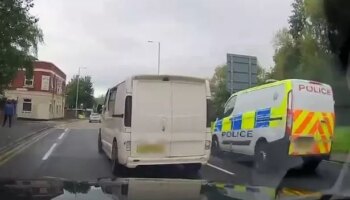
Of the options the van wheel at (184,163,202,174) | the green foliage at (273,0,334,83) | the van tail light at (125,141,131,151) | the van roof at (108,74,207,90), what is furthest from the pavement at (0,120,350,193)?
the green foliage at (273,0,334,83)

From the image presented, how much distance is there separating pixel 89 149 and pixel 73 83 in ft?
311

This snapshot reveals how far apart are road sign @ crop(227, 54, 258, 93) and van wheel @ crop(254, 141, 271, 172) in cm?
739

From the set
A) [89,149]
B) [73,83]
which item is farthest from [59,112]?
[89,149]

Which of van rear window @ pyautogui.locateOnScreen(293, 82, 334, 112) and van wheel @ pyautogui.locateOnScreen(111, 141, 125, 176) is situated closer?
van wheel @ pyautogui.locateOnScreen(111, 141, 125, 176)

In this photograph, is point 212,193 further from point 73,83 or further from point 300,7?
point 73,83

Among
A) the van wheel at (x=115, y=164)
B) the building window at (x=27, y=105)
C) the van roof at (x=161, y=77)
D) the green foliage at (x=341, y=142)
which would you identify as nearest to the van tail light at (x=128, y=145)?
the van wheel at (x=115, y=164)

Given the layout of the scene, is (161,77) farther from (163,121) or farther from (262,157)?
(262,157)

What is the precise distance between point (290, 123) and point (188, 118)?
2465 millimetres

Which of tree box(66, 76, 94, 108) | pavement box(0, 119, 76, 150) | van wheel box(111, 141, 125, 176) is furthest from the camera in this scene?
tree box(66, 76, 94, 108)

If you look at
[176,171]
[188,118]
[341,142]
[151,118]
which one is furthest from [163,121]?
[341,142]

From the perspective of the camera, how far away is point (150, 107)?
38.2 ft

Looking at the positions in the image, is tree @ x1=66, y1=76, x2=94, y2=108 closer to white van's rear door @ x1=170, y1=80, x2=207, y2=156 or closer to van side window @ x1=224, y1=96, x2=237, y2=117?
van side window @ x1=224, y1=96, x2=237, y2=117

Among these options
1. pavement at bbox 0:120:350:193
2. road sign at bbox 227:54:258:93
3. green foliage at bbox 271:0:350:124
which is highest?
green foliage at bbox 271:0:350:124

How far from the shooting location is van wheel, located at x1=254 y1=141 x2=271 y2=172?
13.5 meters
